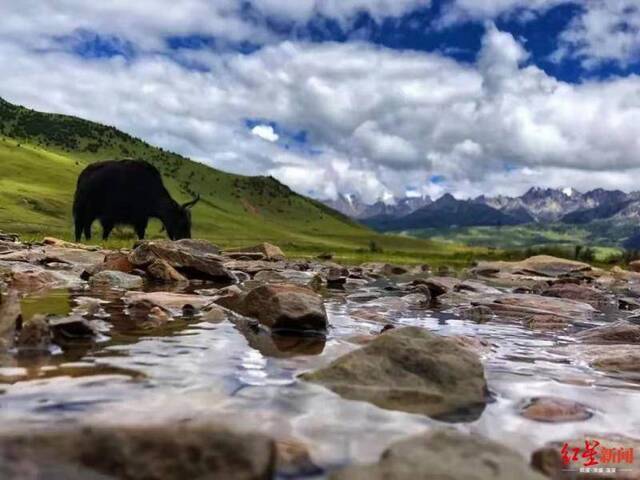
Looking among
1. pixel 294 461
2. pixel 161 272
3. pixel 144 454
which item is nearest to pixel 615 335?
pixel 294 461

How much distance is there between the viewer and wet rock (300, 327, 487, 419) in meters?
6.50

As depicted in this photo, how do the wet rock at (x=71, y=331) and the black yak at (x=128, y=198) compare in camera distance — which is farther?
the black yak at (x=128, y=198)

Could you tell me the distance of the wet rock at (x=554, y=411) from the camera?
6.30 metres

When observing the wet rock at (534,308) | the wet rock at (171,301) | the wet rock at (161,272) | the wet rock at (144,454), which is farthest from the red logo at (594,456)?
the wet rock at (161,272)

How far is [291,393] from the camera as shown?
6.52 m

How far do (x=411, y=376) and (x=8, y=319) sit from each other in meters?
5.11

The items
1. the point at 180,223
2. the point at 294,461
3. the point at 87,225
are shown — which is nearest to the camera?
the point at 294,461

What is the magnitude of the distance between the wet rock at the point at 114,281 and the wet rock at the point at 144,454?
12.6 m

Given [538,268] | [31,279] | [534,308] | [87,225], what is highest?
[538,268]

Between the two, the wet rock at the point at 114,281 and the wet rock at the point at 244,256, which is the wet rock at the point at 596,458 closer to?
the wet rock at the point at 114,281

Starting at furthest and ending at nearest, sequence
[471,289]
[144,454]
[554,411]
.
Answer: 1. [471,289]
2. [554,411]
3. [144,454]

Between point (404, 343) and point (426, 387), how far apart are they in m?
0.66

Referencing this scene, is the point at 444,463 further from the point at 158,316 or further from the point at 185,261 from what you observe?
the point at 185,261

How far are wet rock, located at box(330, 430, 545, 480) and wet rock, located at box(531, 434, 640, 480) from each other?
0.47m
